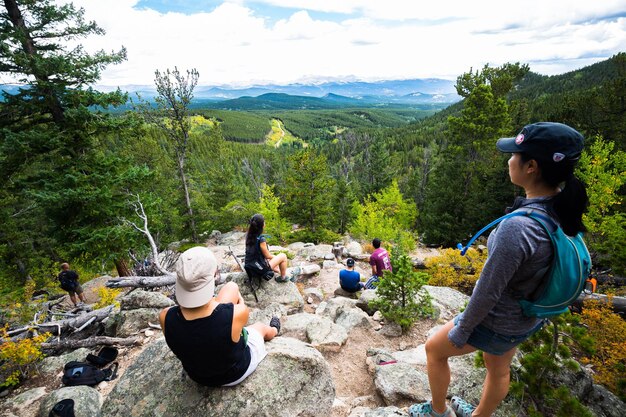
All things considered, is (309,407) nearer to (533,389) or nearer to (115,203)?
(533,389)

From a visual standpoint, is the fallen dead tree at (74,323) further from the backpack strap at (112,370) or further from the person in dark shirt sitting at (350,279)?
the person in dark shirt sitting at (350,279)

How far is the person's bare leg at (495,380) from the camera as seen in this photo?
2.29 meters

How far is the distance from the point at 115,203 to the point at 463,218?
20583 mm

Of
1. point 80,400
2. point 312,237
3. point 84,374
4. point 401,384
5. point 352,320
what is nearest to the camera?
point 401,384

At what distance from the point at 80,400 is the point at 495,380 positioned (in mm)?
5452

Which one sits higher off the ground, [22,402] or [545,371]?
[545,371]

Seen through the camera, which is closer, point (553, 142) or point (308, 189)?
point (553, 142)

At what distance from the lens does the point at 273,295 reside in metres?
6.95

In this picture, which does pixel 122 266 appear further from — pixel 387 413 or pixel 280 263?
pixel 387 413

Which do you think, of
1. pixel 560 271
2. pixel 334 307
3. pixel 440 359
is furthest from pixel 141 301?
pixel 560 271

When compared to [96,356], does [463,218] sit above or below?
below

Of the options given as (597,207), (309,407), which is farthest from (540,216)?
(597,207)

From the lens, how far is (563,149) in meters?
1.67

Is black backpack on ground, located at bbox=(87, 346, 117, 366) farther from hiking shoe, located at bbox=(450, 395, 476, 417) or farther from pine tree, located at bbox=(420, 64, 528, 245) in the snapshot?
pine tree, located at bbox=(420, 64, 528, 245)
